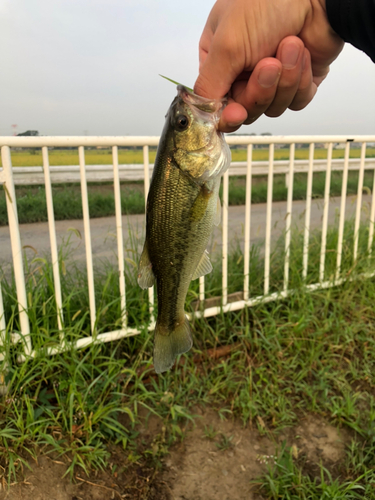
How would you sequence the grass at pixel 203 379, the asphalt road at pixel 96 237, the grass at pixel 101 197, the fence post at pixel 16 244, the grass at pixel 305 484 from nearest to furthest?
the grass at pixel 305 484 < the grass at pixel 203 379 < the fence post at pixel 16 244 < the asphalt road at pixel 96 237 < the grass at pixel 101 197

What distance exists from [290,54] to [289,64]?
3cm

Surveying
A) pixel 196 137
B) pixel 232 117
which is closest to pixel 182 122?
pixel 196 137

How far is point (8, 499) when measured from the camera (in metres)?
2.31

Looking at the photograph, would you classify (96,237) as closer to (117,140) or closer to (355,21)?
(117,140)

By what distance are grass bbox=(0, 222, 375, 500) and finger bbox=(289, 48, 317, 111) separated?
6.47 feet

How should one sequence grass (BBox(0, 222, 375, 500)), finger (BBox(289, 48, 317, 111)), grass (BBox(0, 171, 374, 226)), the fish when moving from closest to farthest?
the fish
finger (BBox(289, 48, 317, 111))
grass (BBox(0, 222, 375, 500))
grass (BBox(0, 171, 374, 226))

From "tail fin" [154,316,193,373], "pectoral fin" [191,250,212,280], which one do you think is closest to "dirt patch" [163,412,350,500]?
"tail fin" [154,316,193,373]

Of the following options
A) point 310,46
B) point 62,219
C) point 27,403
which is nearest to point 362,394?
point 27,403

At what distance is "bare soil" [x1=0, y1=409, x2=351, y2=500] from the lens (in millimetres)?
2445

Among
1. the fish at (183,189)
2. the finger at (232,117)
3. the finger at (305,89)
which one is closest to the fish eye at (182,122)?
the fish at (183,189)

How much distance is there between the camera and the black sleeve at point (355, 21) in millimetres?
1249

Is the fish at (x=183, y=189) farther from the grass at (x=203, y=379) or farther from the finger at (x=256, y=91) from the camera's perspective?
the grass at (x=203, y=379)

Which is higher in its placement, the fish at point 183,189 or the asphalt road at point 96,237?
the fish at point 183,189

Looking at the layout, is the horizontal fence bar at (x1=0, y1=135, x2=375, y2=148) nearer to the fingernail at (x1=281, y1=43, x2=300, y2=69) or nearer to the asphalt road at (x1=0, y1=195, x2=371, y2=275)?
the asphalt road at (x1=0, y1=195, x2=371, y2=275)
